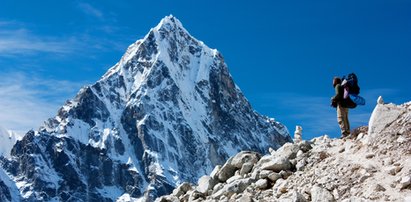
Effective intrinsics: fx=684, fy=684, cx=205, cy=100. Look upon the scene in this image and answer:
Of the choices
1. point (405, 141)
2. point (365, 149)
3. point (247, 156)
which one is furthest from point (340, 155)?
point (247, 156)

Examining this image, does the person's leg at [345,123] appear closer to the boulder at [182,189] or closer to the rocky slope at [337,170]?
the rocky slope at [337,170]

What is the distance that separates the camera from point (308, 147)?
22438mm

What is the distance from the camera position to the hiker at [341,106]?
2172 centimetres

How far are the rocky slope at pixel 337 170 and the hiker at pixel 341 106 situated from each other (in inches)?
19.5

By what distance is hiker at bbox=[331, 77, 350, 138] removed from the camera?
21.7 metres

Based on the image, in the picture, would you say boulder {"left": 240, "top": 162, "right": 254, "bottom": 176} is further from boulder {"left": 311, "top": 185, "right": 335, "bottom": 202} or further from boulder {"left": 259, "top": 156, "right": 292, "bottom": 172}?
boulder {"left": 311, "top": 185, "right": 335, "bottom": 202}

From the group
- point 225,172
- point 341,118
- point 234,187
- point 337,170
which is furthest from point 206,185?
point 337,170

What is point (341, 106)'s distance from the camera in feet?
71.4

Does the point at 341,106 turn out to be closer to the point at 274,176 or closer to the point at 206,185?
the point at 274,176

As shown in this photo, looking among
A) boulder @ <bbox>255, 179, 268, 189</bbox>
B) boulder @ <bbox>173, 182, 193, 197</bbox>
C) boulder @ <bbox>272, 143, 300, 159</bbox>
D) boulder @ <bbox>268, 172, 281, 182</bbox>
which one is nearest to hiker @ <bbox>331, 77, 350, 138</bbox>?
boulder @ <bbox>272, 143, 300, 159</bbox>

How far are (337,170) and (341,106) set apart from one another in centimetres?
319

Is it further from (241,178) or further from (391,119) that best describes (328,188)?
(241,178)

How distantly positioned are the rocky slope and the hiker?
1.63 feet

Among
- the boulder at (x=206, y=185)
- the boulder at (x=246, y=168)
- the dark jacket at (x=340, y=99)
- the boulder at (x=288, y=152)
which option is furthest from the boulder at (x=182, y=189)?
the dark jacket at (x=340, y=99)
